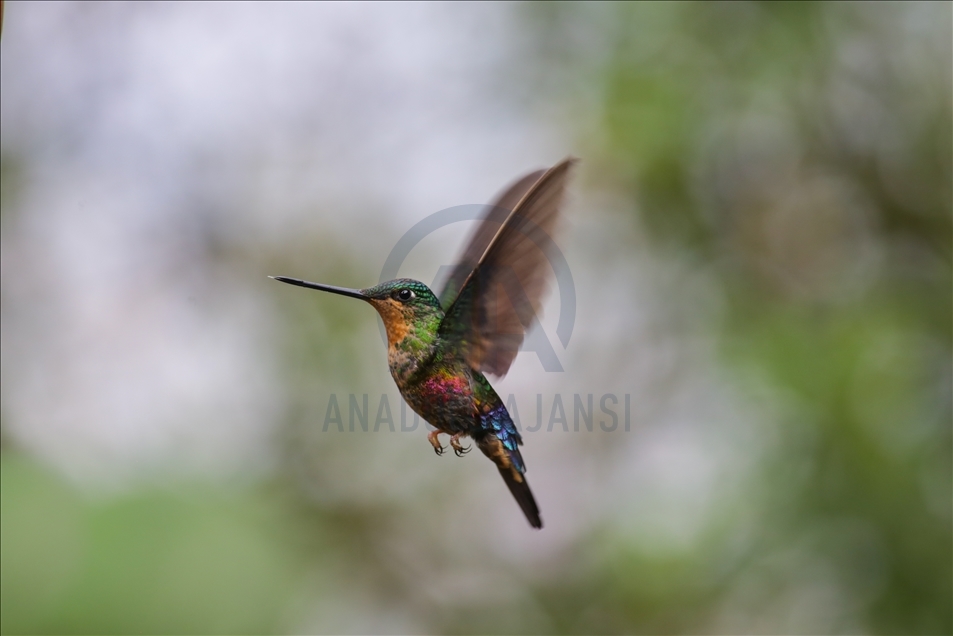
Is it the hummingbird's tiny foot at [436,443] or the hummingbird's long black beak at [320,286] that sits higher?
the hummingbird's long black beak at [320,286]

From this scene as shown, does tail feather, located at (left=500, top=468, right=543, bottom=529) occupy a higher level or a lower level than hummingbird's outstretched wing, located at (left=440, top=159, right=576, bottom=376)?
lower

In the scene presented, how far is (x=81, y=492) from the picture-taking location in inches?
85.2

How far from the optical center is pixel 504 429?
832mm

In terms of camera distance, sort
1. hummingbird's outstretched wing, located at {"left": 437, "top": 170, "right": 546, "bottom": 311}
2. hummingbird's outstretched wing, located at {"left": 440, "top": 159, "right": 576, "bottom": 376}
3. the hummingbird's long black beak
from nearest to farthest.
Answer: the hummingbird's long black beak, hummingbird's outstretched wing, located at {"left": 440, "top": 159, "right": 576, "bottom": 376}, hummingbird's outstretched wing, located at {"left": 437, "top": 170, "right": 546, "bottom": 311}

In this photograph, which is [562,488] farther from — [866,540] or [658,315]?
[866,540]

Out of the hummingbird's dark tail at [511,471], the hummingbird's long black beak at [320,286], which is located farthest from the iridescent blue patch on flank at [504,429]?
the hummingbird's long black beak at [320,286]

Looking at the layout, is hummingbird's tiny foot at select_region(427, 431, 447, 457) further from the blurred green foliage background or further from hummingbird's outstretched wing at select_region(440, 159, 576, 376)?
the blurred green foliage background

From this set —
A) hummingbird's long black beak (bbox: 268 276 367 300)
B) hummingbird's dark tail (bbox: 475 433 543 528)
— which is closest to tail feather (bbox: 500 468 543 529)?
hummingbird's dark tail (bbox: 475 433 543 528)

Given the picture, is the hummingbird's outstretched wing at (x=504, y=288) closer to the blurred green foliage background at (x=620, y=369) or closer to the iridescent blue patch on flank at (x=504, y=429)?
the iridescent blue patch on flank at (x=504, y=429)

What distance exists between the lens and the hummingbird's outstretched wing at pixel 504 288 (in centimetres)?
67

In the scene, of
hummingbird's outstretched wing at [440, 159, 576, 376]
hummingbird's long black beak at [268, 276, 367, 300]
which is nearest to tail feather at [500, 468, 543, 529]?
hummingbird's outstretched wing at [440, 159, 576, 376]

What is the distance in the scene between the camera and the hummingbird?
0.69 metres

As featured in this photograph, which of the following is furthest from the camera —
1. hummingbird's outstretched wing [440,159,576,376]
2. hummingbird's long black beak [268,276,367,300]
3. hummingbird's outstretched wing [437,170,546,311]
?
hummingbird's outstretched wing [437,170,546,311]

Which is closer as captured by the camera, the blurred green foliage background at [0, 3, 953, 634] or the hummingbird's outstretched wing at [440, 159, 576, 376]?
the hummingbird's outstretched wing at [440, 159, 576, 376]
